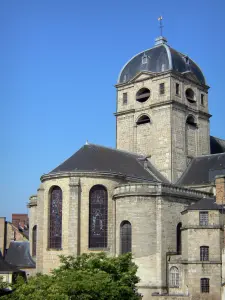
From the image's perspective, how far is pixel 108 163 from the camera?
44.8 m

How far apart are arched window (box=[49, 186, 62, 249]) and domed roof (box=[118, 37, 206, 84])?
53.5 ft

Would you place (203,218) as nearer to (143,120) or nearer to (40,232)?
(40,232)

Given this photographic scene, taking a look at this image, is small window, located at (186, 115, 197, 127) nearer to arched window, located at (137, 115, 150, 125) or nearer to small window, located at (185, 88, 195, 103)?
small window, located at (185, 88, 195, 103)

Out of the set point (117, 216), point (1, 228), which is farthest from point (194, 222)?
point (1, 228)

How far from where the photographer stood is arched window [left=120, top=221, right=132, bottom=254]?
1620 inches

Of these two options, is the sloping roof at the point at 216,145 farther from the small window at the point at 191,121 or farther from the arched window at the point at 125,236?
the arched window at the point at 125,236

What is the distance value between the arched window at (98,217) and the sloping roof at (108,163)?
5.93 ft

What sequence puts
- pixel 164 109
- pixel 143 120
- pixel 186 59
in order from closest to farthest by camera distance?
pixel 164 109
pixel 143 120
pixel 186 59

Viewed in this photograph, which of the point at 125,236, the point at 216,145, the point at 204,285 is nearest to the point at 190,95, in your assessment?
the point at 216,145

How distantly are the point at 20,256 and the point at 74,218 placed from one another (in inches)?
384

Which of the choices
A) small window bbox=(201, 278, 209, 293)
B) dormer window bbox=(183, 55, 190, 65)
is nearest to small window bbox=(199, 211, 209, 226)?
small window bbox=(201, 278, 209, 293)

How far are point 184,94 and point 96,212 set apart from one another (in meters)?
16.8

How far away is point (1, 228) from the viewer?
2180 inches

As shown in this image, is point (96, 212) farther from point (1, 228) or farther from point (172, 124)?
point (1, 228)
